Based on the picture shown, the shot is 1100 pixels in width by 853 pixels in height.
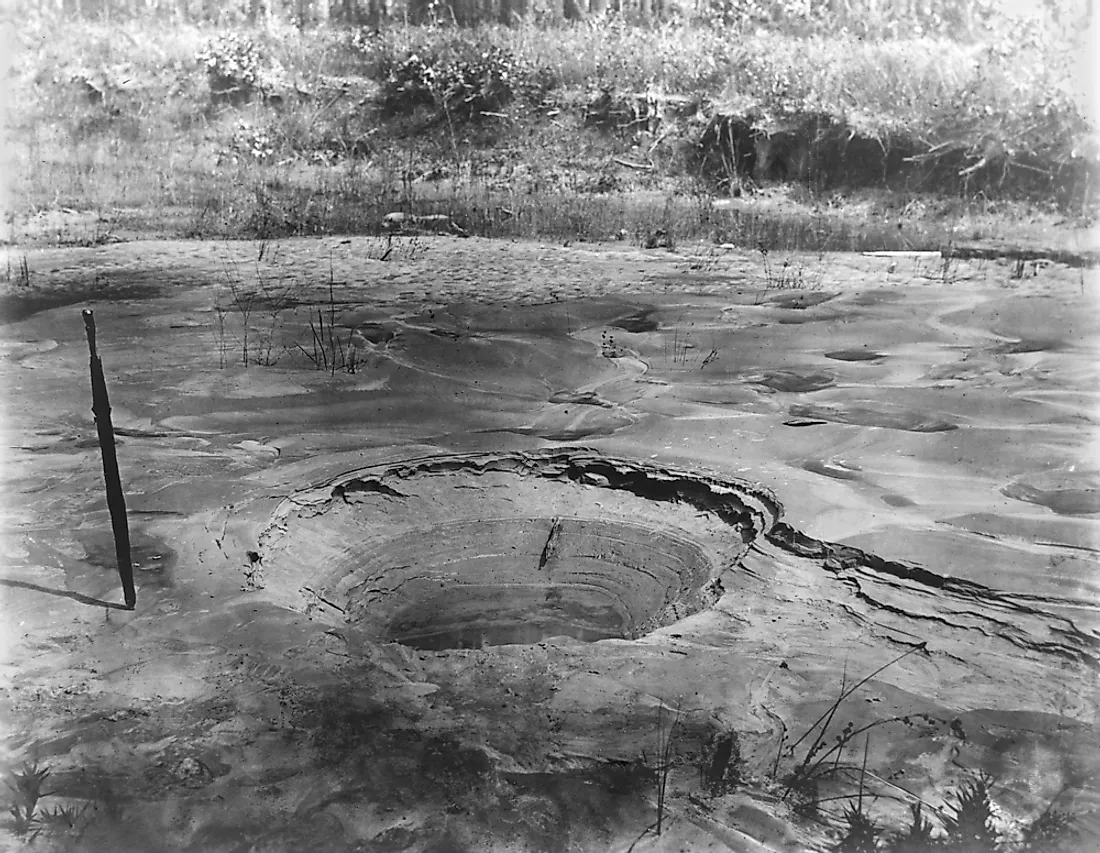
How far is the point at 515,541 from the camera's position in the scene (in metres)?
3.55

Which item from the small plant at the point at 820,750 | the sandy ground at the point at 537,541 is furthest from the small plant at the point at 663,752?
the small plant at the point at 820,750

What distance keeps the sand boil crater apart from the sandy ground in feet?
0.04

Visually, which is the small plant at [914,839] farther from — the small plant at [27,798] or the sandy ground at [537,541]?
the small plant at [27,798]

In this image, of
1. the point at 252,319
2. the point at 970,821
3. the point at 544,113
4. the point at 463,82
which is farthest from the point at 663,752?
the point at 463,82

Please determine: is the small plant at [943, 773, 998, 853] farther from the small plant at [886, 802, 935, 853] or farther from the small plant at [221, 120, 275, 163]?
the small plant at [221, 120, 275, 163]

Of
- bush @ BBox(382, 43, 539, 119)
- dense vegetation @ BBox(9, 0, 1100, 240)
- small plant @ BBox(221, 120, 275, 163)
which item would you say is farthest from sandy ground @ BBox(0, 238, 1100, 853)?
bush @ BBox(382, 43, 539, 119)

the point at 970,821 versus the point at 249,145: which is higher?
the point at 249,145

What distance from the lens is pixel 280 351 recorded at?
11.6 feet

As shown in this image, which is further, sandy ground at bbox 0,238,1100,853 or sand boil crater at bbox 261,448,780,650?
sand boil crater at bbox 261,448,780,650

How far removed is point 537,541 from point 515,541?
81 mm

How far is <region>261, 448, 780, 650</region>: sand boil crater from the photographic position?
3348 millimetres

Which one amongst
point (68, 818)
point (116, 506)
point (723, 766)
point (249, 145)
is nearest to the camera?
point (68, 818)

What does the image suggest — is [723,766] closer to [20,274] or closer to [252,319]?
[252,319]

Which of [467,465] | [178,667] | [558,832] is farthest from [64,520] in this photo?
[558,832]
